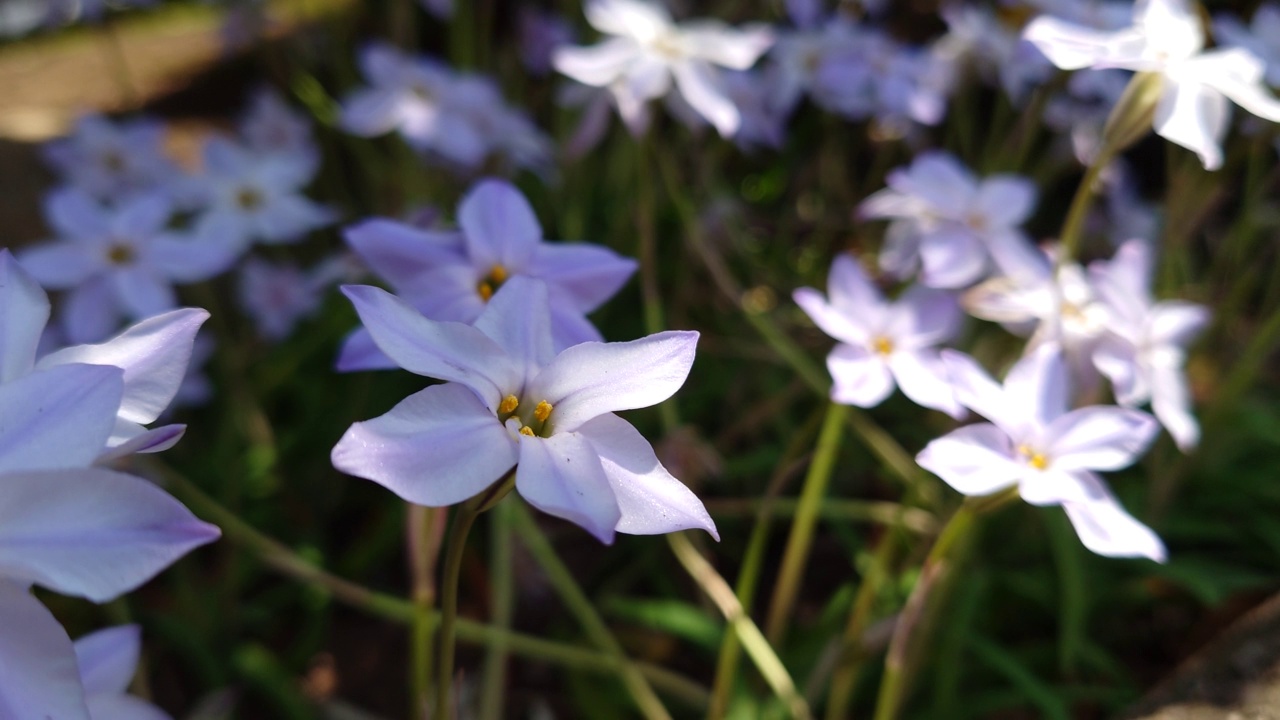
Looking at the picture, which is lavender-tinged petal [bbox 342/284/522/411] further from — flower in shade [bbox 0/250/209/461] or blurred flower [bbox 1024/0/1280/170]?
blurred flower [bbox 1024/0/1280/170]

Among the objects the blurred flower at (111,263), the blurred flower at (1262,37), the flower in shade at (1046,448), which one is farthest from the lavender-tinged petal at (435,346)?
the blurred flower at (1262,37)

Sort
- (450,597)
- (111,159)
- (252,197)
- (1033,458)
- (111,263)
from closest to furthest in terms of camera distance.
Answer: (450,597), (1033,458), (111,263), (252,197), (111,159)

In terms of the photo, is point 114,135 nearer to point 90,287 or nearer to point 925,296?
point 90,287

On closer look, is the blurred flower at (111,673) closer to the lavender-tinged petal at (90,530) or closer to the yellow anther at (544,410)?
the lavender-tinged petal at (90,530)

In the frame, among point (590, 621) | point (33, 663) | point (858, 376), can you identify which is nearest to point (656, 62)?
point (858, 376)

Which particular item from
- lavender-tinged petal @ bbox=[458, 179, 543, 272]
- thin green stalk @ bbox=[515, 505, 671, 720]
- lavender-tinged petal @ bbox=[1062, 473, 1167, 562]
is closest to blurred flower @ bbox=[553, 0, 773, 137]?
lavender-tinged petal @ bbox=[458, 179, 543, 272]

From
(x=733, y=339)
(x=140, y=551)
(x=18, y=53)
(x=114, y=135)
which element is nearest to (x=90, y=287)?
(x=114, y=135)

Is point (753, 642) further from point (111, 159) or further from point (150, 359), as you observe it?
point (111, 159)
